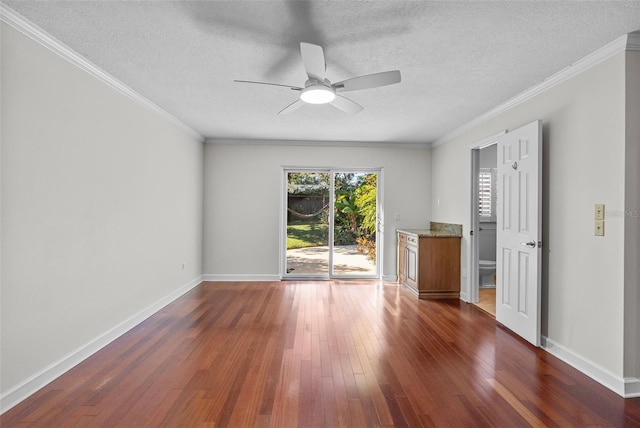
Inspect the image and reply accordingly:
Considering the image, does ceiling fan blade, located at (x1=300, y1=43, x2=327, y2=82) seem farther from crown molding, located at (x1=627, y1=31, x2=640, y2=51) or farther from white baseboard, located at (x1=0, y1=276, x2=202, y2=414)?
white baseboard, located at (x1=0, y1=276, x2=202, y2=414)

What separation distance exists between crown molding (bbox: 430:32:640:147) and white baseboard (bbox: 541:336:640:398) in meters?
2.27

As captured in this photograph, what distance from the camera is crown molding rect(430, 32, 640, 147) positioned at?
2318 millimetres

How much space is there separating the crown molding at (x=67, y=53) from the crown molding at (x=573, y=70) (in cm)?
392

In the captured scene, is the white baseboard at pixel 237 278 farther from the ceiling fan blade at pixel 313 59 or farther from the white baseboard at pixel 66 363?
the ceiling fan blade at pixel 313 59

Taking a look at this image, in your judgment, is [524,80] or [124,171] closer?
[524,80]

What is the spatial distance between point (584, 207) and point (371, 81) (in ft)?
6.45

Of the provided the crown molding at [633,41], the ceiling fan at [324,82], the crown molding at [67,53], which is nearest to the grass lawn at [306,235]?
the crown molding at [67,53]

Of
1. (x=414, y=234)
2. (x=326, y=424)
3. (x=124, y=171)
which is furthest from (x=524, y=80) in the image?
(x=124, y=171)

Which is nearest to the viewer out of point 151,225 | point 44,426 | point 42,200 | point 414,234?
point 44,426

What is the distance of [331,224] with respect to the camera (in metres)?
6.00

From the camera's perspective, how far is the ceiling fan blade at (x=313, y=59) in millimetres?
2087

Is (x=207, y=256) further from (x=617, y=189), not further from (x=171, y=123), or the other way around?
(x=617, y=189)

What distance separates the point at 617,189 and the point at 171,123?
15.2 feet

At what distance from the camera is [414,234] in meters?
4.95
